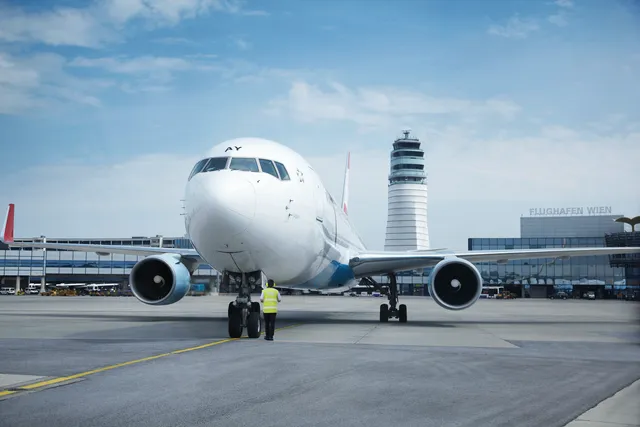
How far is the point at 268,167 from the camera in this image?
1344 cm

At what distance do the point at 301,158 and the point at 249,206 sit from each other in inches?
162

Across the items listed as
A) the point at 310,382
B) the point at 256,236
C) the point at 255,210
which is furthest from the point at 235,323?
the point at 310,382

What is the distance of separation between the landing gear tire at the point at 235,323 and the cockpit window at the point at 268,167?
2.99 meters

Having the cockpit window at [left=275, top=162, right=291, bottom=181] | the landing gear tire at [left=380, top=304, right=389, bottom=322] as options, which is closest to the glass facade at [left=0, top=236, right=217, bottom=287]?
the landing gear tire at [left=380, top=304, right=389, bottom=322]

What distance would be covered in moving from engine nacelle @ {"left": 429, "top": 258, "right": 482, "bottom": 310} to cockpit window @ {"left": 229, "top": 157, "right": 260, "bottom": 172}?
681cm

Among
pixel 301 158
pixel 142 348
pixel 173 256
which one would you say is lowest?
pixel 142 348

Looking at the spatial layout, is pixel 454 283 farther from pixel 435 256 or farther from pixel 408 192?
pixel 408 192

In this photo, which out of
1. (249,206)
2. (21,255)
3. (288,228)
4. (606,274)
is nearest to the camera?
(249,206)

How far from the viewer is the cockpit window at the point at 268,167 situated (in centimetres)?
1333

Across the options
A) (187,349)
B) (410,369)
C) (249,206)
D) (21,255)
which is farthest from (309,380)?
(21,255)

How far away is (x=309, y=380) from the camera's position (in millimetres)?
7707

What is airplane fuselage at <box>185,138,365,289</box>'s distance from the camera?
12.1 meters

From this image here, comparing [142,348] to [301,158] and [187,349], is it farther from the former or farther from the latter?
[301,158]

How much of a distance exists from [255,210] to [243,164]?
4.02 ft
